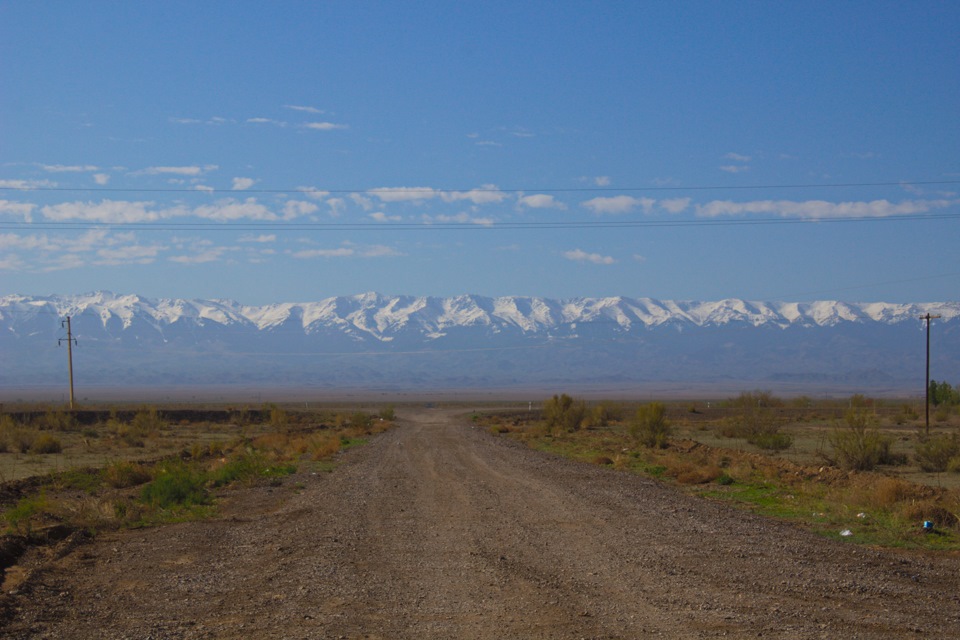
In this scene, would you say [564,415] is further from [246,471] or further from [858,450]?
[246,471]

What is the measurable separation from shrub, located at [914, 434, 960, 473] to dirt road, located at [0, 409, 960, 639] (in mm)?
13688

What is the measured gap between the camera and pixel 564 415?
60.0m

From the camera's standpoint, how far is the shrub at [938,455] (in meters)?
28.1

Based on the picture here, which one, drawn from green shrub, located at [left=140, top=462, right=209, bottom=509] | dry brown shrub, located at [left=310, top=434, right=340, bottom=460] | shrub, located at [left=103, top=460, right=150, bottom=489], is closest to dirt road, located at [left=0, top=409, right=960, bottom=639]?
green shrub, located at [left=140, top=462, right=209, bottom=509]

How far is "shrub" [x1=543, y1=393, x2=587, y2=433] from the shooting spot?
2298 inches

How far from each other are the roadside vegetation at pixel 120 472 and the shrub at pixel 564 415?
10.9m

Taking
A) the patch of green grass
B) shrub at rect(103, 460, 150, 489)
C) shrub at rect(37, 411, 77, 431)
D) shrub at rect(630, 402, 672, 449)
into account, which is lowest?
shrub at rect(37, 411, 77, 431)

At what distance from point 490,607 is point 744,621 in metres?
2.49

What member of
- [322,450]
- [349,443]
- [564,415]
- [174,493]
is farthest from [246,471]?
[564,415]

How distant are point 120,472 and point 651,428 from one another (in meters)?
23.8

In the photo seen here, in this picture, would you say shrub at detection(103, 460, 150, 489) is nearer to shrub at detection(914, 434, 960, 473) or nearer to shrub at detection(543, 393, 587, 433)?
shrub at detection(914, 434, 960, 473)

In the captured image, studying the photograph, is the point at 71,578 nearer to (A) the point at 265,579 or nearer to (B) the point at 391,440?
(A) the point at 265,579

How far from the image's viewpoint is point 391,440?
145ft

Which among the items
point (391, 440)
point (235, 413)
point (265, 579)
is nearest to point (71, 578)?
point (265, 579)
